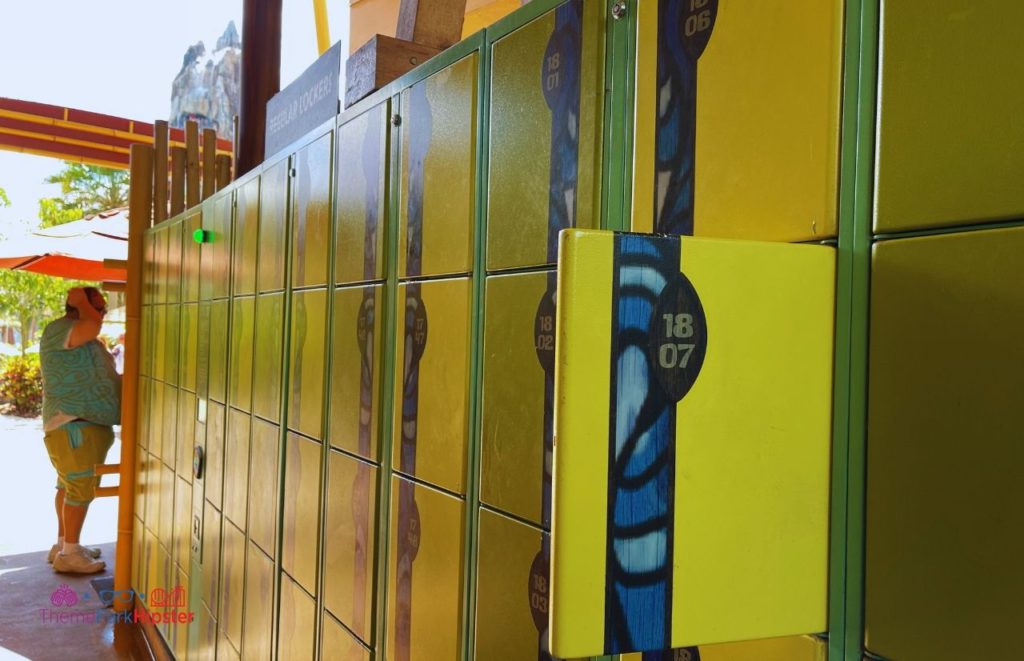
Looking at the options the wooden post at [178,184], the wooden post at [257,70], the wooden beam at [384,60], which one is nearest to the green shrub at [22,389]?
the wooden post at [178,184]

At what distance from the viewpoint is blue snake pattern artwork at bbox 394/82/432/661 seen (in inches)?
69.8

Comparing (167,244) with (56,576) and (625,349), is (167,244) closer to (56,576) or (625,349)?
(56,576)

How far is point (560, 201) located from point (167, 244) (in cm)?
382

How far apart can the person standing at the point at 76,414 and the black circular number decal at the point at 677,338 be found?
5.63 meters

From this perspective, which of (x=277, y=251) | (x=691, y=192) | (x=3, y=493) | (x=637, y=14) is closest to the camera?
(x=691, y=192)

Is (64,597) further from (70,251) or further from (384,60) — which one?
(384,60)

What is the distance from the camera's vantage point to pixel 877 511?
0.82 metres

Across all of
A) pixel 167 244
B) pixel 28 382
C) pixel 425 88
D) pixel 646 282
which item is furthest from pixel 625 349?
pixel 28 382

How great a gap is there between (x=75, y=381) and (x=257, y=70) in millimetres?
2587

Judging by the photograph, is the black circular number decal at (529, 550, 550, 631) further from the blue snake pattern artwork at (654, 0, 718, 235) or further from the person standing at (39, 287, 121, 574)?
the person standing at (39, 287, 121, 574)

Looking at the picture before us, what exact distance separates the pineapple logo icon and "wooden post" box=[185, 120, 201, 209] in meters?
2.58

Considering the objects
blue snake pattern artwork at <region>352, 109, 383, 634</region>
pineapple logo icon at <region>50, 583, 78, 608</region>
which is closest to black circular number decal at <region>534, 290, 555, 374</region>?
blue snake pattern artwork at <region>352, 109, 383, 634</region>

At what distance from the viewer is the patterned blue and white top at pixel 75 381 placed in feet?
18.6

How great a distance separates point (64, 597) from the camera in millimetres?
5332
